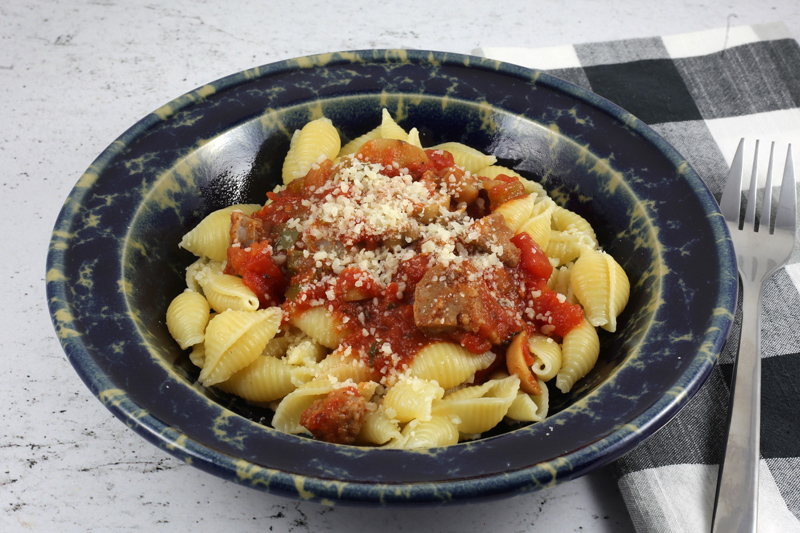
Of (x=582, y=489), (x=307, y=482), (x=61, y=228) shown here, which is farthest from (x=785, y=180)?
(x=61, y=228)

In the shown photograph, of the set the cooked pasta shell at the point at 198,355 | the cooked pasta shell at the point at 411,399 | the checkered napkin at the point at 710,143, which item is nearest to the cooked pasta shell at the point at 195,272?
the cooked pasta shell at the point at 198,355

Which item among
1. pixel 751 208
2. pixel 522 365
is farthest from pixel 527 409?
pixel 751 208

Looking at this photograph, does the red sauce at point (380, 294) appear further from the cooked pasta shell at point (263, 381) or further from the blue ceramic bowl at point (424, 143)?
the blue ceramic bowl at point (424, 143)

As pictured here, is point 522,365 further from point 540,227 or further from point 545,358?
point 540,227

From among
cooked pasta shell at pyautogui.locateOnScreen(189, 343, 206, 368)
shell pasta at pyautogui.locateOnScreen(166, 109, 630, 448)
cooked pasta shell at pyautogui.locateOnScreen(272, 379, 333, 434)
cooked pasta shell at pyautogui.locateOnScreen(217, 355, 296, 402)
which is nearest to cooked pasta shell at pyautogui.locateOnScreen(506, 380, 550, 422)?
shell pasta at pyautogui.locateOnScreen(166, 109, 630, 448)

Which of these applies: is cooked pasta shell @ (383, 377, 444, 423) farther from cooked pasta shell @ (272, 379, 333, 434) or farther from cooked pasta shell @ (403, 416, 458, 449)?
cooked pasta shell @ (272, 379, 333, 434)

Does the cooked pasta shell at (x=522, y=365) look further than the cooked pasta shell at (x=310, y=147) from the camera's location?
No
